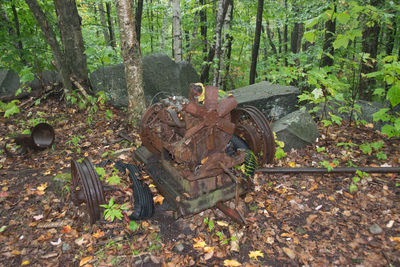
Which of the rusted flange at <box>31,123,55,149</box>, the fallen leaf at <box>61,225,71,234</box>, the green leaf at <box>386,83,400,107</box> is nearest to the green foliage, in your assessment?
the rusted flange at <box>31,123,55,149</box>

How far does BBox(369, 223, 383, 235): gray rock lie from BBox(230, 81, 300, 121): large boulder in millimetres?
3329

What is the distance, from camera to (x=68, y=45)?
7227 mm

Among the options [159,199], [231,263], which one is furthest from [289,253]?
[159,199]

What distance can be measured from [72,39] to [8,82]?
2.90 metres

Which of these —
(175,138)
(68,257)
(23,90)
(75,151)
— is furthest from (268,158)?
(23,90)

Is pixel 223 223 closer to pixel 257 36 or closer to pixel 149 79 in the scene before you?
pixel 149 79

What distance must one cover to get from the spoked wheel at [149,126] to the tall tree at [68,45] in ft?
12.6

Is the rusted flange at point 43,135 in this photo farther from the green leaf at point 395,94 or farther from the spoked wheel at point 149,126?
the green leaf at point 395,94

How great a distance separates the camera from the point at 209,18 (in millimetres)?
12688

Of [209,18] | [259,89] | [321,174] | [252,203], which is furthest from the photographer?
[209,18]

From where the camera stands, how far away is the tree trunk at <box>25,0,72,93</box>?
6191 millimetres

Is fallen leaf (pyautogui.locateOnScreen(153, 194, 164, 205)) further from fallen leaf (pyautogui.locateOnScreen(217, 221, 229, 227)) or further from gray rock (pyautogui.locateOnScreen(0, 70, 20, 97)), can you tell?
gray rock (pyautogui.locateOnScreen(0, 70, 20, 97))

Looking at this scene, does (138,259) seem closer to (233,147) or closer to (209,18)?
(233,147)

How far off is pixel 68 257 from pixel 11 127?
487cm
